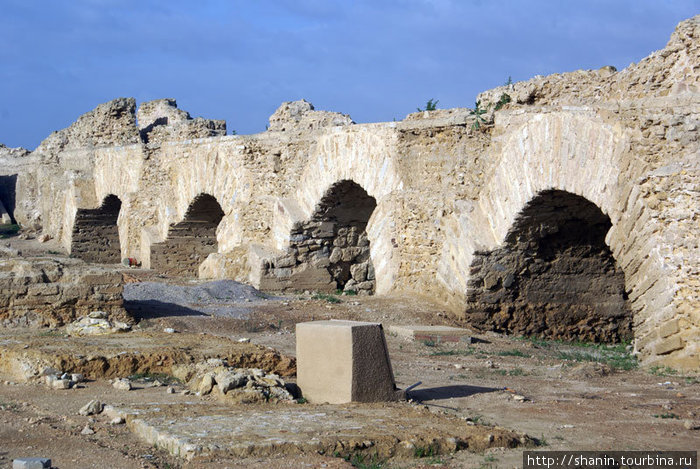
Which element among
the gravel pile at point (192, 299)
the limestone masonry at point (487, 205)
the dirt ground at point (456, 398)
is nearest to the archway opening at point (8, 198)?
the limestone masonry at point (487, 205)

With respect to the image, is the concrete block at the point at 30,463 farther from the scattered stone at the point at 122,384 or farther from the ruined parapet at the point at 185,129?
the ruined parapet at the point at 185,129

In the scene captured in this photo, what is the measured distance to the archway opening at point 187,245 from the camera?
15578mm

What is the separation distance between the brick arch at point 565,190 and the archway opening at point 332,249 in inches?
112

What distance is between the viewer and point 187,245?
1584cm

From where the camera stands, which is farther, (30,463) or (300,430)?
(300,430)

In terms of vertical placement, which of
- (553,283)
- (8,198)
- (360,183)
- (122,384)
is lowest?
(122,384)

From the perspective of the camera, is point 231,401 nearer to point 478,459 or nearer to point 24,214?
point 478,459

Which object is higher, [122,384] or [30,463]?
[122,384]

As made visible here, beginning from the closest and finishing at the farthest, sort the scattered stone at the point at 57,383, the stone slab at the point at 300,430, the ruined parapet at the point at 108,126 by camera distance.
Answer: the stone slab at the point at 300,430 → the scattered stone at the point at 57,383 → the ruined parapet at the point at 108,126

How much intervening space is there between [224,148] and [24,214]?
1206 centimetres

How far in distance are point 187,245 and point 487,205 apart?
7.96 metres

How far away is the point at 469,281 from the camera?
363 inches

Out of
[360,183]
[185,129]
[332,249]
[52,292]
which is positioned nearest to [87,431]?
[52,292]

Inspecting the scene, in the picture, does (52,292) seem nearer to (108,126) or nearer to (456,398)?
(456,398)
